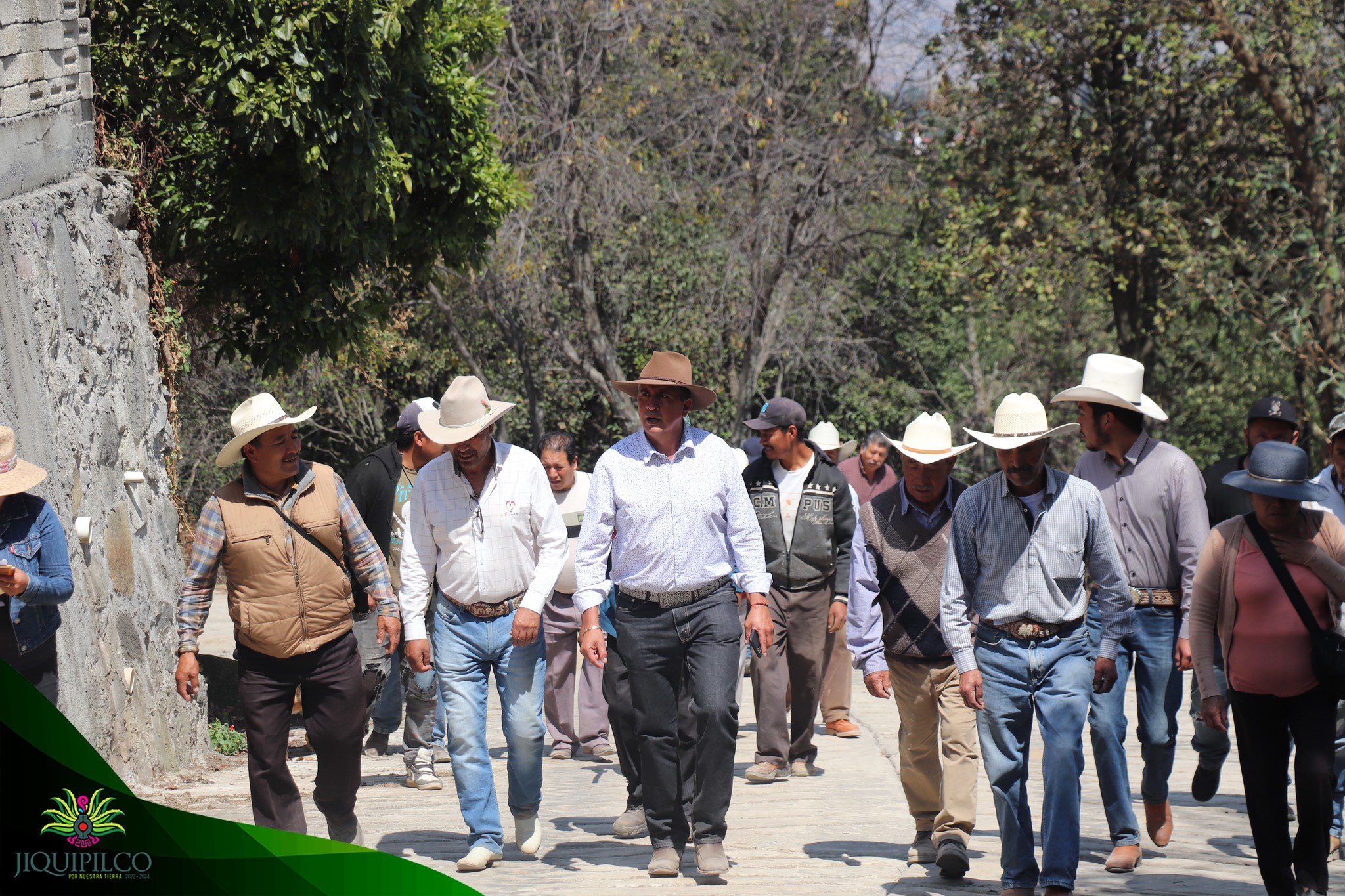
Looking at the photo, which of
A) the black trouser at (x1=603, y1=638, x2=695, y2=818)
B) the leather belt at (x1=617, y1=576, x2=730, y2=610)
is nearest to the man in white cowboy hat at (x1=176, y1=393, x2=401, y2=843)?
the leather belt at (x1=617, y1=576, x2=730, y2=610)

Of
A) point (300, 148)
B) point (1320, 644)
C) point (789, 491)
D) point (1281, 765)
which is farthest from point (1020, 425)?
point (300, 148)

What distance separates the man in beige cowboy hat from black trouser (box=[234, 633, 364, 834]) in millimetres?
799

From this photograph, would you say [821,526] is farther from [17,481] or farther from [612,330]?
[612,330]

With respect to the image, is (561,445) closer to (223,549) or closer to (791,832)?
(791,832)

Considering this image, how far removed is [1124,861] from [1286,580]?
1686 millimetres

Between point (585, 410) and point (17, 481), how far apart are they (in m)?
18.9

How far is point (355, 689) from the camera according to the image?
6164 mm

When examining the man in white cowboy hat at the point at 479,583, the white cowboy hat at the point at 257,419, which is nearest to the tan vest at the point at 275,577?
the white cowboy hat at the point at 257,419

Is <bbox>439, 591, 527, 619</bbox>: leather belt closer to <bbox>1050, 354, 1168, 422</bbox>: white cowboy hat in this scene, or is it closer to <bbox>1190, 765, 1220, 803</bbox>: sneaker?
<bbox>1050, 354, 1168, 422</bbox>: white cowboy hat

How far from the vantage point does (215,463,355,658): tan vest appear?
5.90m

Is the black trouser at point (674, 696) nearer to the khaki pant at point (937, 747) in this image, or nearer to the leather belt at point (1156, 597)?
the khaki pant at point (937, 747)

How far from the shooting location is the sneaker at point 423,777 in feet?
27.8

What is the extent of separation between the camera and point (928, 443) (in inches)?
259

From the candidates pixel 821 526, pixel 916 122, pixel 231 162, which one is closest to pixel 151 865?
pixel 821 526
